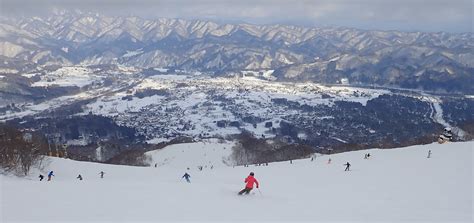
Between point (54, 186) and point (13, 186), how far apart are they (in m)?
1.83

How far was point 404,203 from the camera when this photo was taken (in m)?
19.9

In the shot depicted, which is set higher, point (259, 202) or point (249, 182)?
point (249, 182)

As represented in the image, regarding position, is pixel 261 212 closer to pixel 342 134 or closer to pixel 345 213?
pixel 345 213

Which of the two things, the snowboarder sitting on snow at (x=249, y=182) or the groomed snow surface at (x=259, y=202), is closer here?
the groomed snow surface at (x=259, y=202)

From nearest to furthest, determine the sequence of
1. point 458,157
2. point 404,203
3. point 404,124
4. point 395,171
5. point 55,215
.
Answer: point 55,215 < point 404,203 < point 395,171 < point 458,157 < point 404,124

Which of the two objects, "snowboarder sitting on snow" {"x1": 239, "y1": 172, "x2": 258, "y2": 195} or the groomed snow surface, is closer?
the groomed snow surface

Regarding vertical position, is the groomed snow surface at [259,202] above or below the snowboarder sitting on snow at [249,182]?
below

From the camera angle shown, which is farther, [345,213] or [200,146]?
[200,146]

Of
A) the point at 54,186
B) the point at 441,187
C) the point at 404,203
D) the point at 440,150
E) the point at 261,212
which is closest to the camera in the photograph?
the point at 261,212

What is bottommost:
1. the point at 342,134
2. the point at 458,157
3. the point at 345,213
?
the point at 345,213

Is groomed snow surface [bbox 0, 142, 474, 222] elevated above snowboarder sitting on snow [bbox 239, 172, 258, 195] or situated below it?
below

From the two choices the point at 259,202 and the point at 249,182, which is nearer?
the point at 259,202

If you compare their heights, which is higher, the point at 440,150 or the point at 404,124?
the point at 404,124

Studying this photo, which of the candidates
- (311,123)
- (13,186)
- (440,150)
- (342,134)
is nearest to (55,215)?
(13,186)
